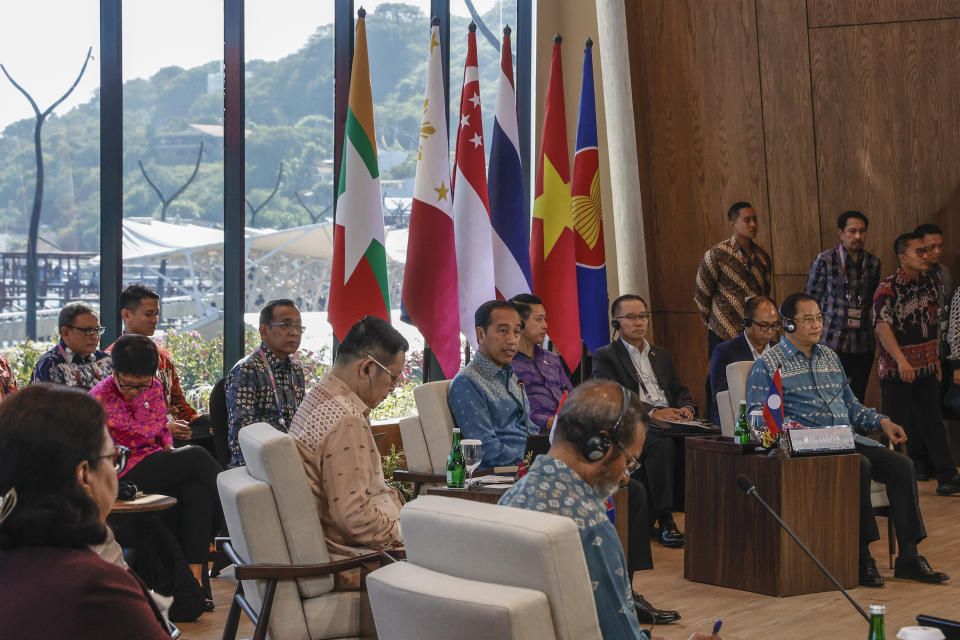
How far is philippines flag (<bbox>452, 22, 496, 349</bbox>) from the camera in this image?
21.6 ft

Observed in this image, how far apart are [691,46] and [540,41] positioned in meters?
1.11

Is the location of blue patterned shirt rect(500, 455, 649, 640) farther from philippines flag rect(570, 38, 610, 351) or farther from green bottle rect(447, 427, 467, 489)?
philippines flag rect(570, 38, 610, 351)

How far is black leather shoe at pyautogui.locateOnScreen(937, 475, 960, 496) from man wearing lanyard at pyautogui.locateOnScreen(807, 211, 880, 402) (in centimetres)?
75

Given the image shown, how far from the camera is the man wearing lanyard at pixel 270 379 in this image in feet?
15.8

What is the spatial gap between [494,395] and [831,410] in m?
1.60

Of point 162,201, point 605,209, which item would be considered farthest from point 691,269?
point 162,201

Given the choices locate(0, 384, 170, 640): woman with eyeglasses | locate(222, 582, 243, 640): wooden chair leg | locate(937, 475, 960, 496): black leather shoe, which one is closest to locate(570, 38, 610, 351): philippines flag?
locate(937, 475, 960, 496): black leather shoe

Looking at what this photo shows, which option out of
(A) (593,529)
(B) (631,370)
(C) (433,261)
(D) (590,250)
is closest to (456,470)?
(A) (593,529)

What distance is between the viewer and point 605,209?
26.7 feet

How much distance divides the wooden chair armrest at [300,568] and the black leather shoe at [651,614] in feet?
4.80

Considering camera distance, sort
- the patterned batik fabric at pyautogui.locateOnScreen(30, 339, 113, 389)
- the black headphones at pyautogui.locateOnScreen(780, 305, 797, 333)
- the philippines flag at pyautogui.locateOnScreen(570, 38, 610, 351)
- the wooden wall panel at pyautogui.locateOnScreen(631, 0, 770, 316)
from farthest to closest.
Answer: the wooden wall panel at pyautogui.locateOnScreen(631, 0, 770, 316)
the philippines flag at pyautogui.locateOnScreen(570, 38, 610, 351)
the black headphones at pyautogui.locateOnScreen(780, 305, 797, 333)
the patterned batik fabric at pyautogui.locateOnScreen(30, 339, 113, 389)

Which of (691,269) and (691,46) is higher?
(691,46)

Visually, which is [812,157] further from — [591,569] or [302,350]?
[591,569]

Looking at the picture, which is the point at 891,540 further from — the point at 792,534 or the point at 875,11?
the point at 875,11
